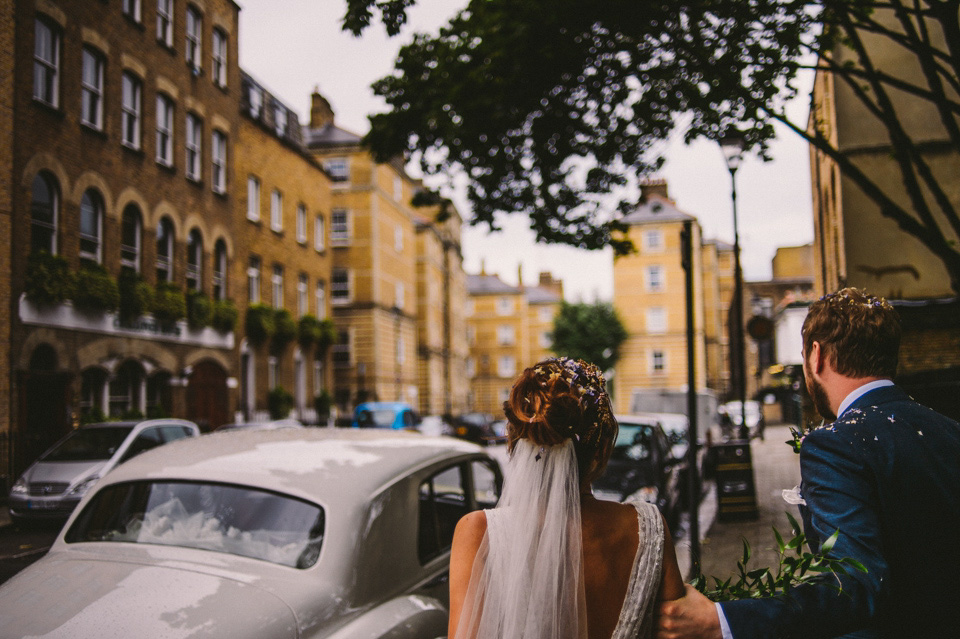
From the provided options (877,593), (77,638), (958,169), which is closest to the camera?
(877,593)

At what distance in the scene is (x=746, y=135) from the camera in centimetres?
992

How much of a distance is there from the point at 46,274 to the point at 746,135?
49.1 ft

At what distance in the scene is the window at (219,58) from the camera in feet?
85.9

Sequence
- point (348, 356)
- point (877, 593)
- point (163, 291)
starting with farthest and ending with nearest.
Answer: point (348, 356)
point (163, 291)
point (877, 593)

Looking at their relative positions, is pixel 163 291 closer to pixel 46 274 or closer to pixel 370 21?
pixel 46 274

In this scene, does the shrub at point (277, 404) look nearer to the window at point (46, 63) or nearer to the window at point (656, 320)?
the window at point (46, 63)

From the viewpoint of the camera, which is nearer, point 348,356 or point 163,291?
point 163,291

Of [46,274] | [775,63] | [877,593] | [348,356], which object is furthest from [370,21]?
[348,356]

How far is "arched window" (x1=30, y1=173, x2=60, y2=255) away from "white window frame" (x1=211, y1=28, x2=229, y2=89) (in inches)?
378

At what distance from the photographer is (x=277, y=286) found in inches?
1228

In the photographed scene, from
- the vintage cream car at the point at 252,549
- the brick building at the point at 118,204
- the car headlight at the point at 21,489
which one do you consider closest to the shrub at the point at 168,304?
the brick building at the point at 118,204

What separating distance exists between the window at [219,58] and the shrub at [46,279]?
36.5ft

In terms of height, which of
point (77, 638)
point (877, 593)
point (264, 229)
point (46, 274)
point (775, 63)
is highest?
point (264, 229)

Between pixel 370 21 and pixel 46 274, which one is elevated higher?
pixel 370 21
